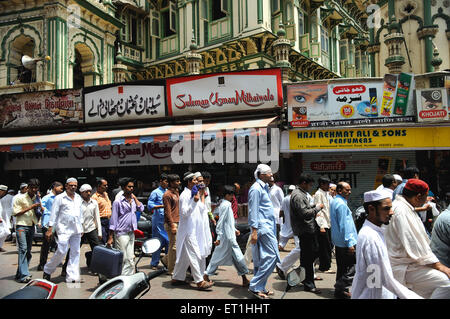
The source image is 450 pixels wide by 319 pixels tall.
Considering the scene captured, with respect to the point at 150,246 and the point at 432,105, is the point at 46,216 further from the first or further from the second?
the point at 432,105

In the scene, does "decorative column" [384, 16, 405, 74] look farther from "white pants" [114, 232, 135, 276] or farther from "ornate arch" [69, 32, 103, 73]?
"ornate arch" [69, 32, 103, 73]

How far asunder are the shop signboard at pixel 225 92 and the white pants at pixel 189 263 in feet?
23.1

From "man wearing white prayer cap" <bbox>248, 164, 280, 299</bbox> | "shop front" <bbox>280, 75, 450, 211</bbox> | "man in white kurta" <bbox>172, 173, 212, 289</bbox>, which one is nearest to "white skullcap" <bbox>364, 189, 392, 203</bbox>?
"man wearing white prayer cap" <bbox>248, 164, 280, 299</bbox>

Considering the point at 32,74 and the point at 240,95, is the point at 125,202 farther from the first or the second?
the point at 32,74

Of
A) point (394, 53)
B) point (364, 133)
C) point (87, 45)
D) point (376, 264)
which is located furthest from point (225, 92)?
point (87, 45)

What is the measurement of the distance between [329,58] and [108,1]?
13.6m

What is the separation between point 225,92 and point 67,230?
7.42m

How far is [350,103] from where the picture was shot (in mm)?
10625

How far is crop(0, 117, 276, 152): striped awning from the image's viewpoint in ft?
36.0

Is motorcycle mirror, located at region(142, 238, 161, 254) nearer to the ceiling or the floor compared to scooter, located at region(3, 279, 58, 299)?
nearer to the ceiling

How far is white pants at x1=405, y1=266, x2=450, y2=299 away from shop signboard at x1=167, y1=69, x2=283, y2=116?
8575 mm

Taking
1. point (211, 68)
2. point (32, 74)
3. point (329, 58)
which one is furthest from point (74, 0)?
point (329, 58)

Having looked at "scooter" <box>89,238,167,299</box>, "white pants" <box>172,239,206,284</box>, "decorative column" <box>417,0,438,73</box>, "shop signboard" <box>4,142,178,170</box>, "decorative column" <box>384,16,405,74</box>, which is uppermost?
"decorative column" <box>417,0,438,73</box>

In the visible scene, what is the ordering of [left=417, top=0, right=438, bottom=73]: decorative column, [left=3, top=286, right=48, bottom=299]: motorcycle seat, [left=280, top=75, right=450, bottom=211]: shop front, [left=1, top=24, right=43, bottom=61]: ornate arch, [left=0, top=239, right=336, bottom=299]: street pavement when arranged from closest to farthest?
[left=3, top=286, right=48, bottom=299]: motorcycle seat < [left=0, top=239, right=336, bottom=299]: street pavement < [left=280, top=75, right=450, bottom=211]: shop front < [left=417, top=0, right=438, bottom=73]: decorative column < [left=1, top=24, right=43, bottom=61]: ornate arch
